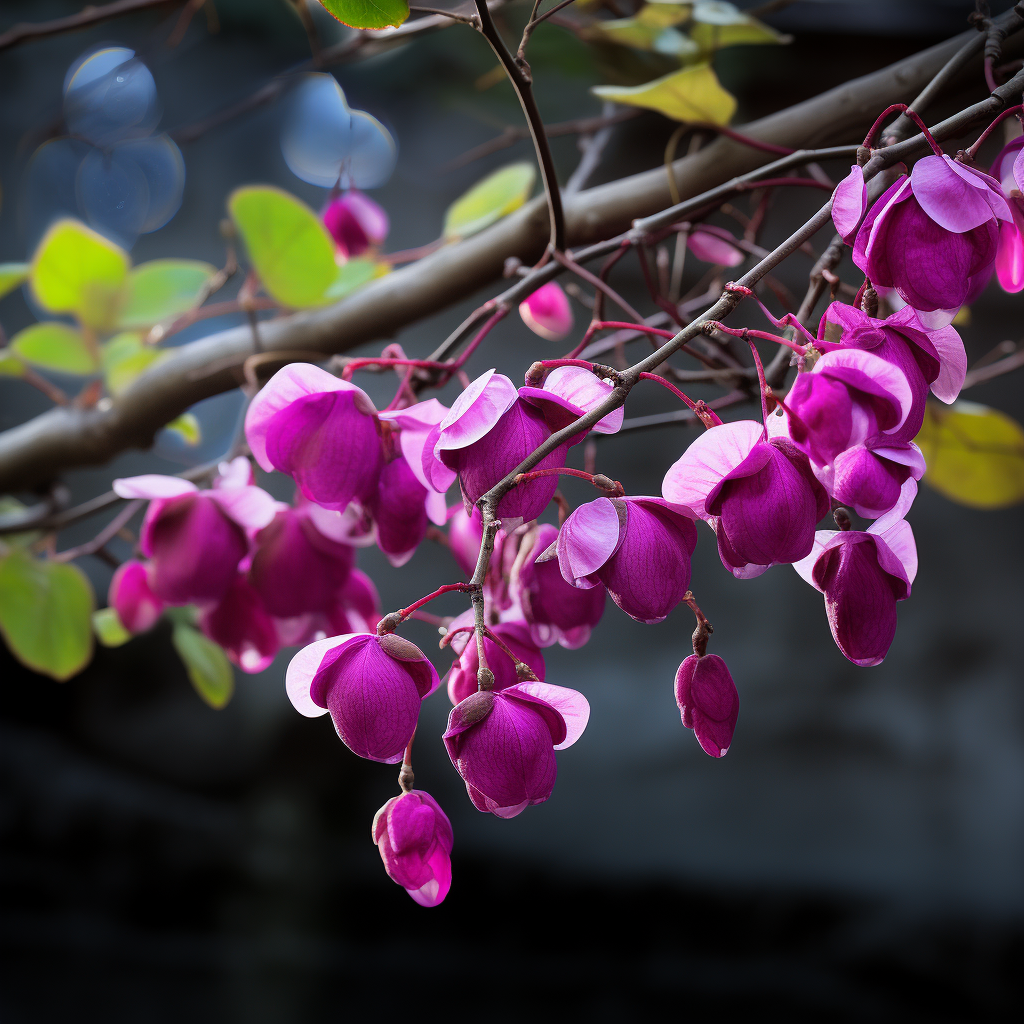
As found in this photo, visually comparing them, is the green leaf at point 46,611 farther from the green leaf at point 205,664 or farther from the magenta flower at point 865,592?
the magenta flower at point 865,592

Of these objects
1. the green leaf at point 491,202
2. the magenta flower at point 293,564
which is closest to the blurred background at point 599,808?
the green leaf at point 491,202

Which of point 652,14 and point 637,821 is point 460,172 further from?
point 637,821

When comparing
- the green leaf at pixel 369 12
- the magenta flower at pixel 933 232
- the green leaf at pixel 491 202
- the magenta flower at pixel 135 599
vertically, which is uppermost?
the green leaf at pixel 369 12

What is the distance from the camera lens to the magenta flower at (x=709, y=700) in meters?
0.16

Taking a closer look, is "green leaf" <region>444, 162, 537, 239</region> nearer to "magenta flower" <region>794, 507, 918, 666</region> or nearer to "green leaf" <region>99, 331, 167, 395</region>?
"green leaf" <region>99, 331, 167, 395</region>

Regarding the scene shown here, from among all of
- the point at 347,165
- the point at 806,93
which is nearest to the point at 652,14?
the point at 347,165

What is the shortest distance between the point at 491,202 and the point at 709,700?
30 centimetres

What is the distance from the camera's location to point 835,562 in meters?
0.16

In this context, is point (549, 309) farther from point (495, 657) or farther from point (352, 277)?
point (495, 657)

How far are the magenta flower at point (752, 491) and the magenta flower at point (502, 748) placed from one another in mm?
45

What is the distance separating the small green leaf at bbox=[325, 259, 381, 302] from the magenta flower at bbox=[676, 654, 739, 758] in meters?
0.26

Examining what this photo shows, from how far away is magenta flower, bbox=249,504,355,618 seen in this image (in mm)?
246

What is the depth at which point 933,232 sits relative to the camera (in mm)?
143

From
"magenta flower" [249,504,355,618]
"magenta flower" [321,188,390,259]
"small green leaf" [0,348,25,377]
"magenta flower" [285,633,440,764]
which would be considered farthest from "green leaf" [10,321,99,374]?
"magenta flower" [285,633,440,764]
